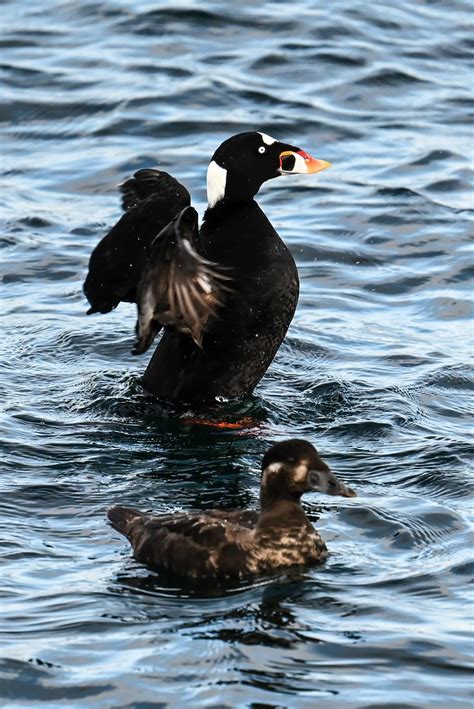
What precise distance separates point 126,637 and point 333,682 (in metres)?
0.81

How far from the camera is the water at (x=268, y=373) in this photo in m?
5.87

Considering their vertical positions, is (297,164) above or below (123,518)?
above

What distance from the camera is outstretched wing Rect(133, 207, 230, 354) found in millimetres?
7473

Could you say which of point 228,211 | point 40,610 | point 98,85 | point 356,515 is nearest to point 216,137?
point 98,85

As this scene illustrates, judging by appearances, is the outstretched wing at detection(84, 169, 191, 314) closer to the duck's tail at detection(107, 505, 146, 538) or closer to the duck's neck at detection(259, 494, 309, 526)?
the duck's tail at detection(107, 505, 146, 538)

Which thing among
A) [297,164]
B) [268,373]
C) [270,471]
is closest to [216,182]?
[297,164]

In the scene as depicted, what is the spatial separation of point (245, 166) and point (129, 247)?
0.80 metres

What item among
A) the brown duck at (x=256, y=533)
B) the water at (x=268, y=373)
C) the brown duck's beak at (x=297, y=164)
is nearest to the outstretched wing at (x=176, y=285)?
the water at (x=268, y=373)

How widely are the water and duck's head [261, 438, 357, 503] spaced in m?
0.33

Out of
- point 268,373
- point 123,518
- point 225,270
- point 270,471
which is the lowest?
point 268,373

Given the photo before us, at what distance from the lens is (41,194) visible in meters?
13.3

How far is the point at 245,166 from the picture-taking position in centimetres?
894

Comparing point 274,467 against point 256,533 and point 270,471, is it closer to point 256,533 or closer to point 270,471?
point 270,471

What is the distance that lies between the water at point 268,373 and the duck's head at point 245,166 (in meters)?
1.21
